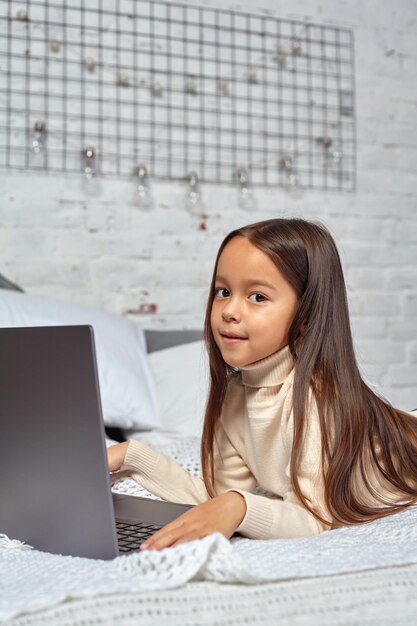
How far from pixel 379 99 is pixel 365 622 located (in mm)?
2329

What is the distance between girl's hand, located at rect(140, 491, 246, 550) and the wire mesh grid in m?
1.68

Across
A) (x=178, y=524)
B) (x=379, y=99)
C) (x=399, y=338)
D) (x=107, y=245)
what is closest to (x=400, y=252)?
(x=399, y=338)

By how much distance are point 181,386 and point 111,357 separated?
191mm

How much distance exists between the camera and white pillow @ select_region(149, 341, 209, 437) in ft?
5.89

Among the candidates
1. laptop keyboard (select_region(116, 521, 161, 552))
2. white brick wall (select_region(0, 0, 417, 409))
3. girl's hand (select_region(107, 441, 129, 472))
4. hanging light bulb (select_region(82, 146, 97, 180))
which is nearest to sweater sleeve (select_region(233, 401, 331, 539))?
laptop keyboard (select_region(116, 521, 161, 552))

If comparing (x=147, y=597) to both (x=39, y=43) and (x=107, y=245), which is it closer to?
(x=107, y=245)

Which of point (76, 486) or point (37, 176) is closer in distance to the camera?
point (76, 486)

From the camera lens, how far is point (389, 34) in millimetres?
2727

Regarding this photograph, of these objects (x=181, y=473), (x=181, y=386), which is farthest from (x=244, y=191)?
(x=181, y=473)

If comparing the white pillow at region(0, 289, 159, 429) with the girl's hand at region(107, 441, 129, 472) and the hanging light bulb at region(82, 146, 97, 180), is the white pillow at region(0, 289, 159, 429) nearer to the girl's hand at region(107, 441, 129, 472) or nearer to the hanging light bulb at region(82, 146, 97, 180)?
the hanging light bulb at region(82, 146, 97, 180)

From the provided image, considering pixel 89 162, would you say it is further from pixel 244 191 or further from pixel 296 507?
pixel 296 507

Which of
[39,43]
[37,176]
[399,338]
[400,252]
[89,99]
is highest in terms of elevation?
[39,43]

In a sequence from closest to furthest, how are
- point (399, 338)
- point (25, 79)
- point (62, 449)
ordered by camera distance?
point (62, 449) → point (25, 79) → point (399, 338)

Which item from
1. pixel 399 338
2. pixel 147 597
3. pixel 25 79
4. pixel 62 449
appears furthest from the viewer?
pixel 399 338
